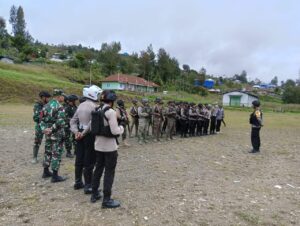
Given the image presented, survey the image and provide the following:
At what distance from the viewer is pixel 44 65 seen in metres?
67.6

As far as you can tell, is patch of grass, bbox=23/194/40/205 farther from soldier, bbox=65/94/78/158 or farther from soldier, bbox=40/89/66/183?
soldier, bbox=65/94/78/158

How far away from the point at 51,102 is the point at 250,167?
596 cm

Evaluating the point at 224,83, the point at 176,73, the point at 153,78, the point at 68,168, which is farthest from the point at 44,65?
the point at 224,83

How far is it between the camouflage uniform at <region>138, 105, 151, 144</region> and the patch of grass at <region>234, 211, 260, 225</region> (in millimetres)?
8230

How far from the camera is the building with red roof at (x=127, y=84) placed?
66.8m

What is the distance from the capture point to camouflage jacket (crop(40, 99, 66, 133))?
707 cm

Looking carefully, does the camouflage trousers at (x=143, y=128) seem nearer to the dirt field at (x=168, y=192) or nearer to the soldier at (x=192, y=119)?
the dirt field at (x=168, y=192)

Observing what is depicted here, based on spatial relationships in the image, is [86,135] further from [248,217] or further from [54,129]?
[248,217]

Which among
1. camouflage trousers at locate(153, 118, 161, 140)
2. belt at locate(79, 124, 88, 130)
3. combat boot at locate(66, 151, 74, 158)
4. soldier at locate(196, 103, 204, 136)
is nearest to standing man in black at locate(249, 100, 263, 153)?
camouflage trousers at locate(153, 118, 161, 140)

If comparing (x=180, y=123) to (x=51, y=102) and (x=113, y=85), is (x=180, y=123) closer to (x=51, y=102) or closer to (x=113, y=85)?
(x=51, y=102)

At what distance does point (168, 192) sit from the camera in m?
6.59

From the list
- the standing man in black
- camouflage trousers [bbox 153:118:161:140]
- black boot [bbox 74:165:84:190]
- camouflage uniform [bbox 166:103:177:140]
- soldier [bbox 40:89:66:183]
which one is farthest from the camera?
camouflage uniform [bbox 166:103:177:140]

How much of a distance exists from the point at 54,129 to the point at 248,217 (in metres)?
4.38

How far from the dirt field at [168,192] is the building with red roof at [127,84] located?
56.3m
